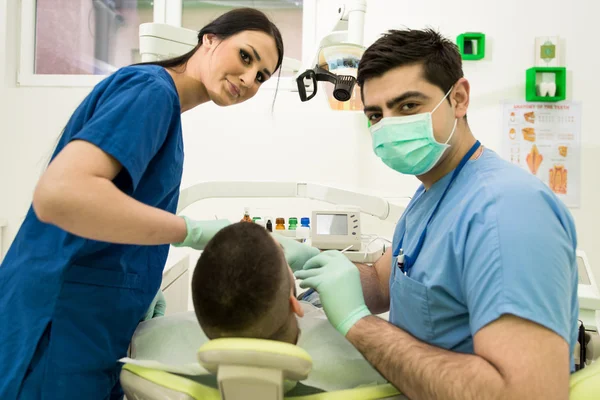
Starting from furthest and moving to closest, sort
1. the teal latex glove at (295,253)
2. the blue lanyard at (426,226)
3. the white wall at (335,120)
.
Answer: the white wall at (335,120) → the teal latex glove at (295,253) → the blue lanyard at (426,226)

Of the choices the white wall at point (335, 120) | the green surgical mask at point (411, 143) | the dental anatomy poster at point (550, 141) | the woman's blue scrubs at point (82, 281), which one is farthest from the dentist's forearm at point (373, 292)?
the dental anatomy poster at point (550, 141)

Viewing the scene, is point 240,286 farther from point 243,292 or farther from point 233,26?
point 233,26

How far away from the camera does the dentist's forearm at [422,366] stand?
704mm

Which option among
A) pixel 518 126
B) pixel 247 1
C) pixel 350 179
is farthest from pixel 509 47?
pixel 247 1

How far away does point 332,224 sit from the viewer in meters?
1.96

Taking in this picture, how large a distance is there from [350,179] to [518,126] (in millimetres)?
1037

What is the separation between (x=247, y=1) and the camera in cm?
291

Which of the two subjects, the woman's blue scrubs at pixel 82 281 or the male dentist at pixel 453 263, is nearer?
the male dentist at pixel 453 263

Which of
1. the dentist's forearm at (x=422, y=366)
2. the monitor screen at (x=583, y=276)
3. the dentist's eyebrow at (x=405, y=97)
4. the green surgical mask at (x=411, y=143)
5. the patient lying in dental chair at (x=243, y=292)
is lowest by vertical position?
the dentist's forearm at (x=422, y=366)

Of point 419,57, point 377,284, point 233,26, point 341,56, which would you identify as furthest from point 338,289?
point 341,56

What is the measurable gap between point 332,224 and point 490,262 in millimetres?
1208

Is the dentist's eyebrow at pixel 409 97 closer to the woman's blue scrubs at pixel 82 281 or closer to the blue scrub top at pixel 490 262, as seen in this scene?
the blue scrub top at pixel 490 262

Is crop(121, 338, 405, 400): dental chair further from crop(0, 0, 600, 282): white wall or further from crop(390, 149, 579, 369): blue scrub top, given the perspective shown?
crop(0, 0, 600, 282): white wall

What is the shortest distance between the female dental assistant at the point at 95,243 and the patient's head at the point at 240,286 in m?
0.14
